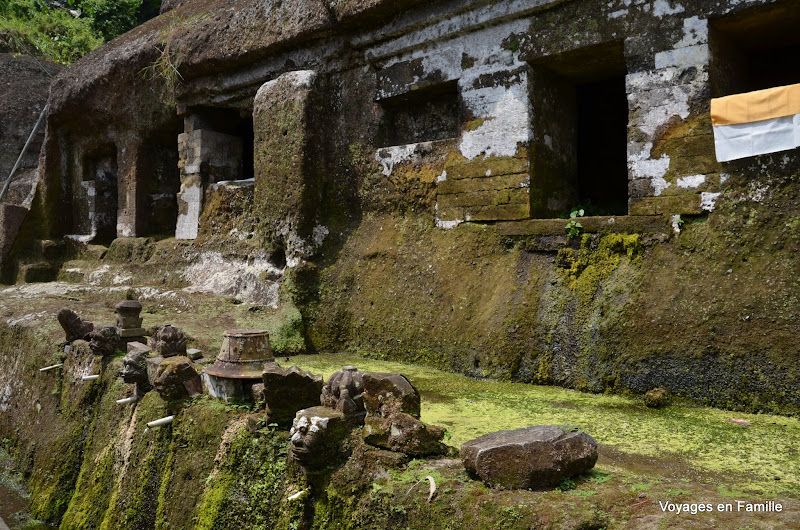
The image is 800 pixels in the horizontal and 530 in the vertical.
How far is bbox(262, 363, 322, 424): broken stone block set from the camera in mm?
3156

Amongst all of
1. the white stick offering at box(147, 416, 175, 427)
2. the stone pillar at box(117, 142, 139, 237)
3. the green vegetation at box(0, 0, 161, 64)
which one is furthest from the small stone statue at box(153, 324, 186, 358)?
the green vegetation at box(0, 0, 161, 64)

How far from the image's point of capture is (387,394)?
9.26 feet

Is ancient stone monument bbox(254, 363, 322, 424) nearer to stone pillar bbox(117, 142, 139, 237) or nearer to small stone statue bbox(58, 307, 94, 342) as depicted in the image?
small stone statue bbox(58, 307, 94, 342)

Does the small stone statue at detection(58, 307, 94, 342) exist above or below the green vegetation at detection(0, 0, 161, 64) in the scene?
below

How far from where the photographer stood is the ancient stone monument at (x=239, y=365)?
363cm

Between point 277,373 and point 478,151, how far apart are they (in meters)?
3.05

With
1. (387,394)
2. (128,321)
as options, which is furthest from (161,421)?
(387,394)

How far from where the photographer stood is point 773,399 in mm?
3752

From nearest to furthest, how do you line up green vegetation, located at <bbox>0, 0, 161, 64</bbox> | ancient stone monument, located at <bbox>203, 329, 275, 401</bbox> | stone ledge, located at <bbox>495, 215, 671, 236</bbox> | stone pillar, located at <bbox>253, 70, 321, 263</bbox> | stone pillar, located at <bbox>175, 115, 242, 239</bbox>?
ancient stone monument, located at <bbox>203, 329, 275, 401</bbox> → stone ledge, located at <bbox>495, 215, 671, 236</bbox> → stone pillar, located at <bbox>253, 70, 321, 263</bbox> → stone pillar, located at <bbox>175, 115, 242, 239</bbox> → green vegetation, located at <bbox>0, 0, 161, 64</bbox>

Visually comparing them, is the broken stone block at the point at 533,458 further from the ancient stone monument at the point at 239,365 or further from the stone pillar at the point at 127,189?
the stone pillar at the point at 127,189

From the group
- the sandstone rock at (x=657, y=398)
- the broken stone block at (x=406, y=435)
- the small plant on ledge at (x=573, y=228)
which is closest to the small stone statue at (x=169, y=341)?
the broken stone block at (x=406, y=435)

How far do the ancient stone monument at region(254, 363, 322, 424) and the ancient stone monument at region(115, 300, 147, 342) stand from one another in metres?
2.39

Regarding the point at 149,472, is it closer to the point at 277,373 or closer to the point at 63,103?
the point at 277,373

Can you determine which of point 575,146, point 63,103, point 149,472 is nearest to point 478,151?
point 575,146
